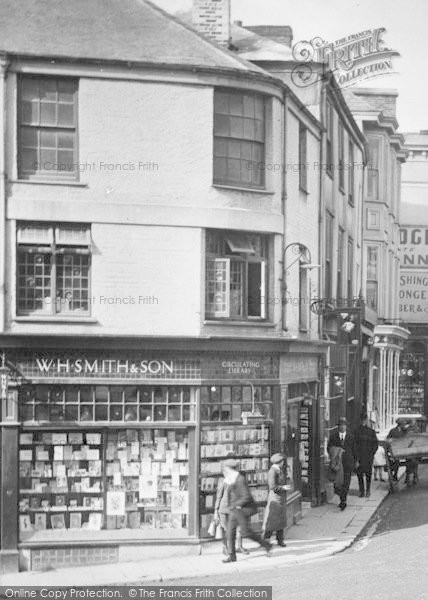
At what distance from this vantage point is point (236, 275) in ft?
64.3

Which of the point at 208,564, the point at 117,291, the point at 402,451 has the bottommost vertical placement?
the point at 208,564

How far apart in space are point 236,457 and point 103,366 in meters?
3.00

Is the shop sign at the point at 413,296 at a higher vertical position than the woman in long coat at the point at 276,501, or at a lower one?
higher

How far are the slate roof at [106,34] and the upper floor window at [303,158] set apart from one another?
124 inches

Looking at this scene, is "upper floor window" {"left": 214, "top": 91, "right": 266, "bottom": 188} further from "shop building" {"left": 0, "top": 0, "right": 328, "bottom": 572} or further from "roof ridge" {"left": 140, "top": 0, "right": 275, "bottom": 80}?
"roof ridge" {"left": 140, "top": 0, "right": 275, "bottom": 80}

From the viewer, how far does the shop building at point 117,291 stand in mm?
18188

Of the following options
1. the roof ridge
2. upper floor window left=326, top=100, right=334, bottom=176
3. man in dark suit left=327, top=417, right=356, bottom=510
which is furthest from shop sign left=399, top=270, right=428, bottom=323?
the roof ridge

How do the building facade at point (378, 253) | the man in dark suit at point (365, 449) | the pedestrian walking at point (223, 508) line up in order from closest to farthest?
1. the pedestrian walking at point (223, 508)
2. the man in dark suit at point (365, 449)
3. the building facade at point (378, 253)

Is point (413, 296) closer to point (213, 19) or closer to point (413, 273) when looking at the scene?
point (413, 273)

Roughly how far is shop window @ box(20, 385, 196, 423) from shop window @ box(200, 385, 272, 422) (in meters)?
0.31

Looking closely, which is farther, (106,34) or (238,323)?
(238,323)

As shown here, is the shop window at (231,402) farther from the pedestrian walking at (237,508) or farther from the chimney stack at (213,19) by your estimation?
the chimney stack at (213,19)

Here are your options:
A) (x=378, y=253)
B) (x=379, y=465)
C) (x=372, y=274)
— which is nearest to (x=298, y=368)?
(x=379, y=465)

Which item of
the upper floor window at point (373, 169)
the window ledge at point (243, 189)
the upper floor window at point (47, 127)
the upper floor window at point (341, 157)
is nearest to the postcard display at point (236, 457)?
the window ledge at point (243, 189)
